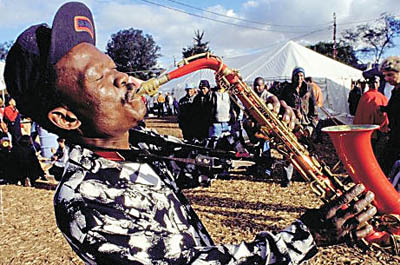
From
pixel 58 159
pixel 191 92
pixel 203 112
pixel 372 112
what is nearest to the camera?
A: pixel 372 112

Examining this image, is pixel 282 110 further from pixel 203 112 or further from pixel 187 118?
pixel 187 118

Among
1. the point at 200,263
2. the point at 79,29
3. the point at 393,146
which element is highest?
the point at 79,29

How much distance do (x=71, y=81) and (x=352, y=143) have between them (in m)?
1.95

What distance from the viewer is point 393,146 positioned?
5.08m

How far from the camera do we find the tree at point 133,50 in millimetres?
56872

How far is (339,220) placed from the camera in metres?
1.22

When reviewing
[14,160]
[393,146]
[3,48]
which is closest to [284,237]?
[393,146]

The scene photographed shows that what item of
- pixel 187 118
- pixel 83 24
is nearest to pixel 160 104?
pixel 187 118

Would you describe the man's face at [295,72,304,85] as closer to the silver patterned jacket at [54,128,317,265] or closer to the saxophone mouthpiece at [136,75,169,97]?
the saxophone mouthpiece at [136,75,169,97]

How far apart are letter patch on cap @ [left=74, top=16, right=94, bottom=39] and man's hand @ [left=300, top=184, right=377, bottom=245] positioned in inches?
43.6

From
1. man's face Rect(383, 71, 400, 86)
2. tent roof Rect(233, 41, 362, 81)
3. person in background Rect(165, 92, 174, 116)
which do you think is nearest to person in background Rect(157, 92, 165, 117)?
person in background Rect(165, 92, 174, 116)

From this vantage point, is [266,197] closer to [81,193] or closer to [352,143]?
[352,143]

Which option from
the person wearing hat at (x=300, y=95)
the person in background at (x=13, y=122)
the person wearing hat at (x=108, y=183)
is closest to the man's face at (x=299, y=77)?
the person wearing hat at (x=300, y=95)

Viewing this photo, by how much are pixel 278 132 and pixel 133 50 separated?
5702 centimetres
